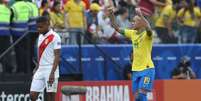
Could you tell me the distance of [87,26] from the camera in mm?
21266

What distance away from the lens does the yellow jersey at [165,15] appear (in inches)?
869

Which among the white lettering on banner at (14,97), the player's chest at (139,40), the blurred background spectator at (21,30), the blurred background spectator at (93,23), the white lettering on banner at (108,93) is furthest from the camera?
the blurred background spectator at (93,23)

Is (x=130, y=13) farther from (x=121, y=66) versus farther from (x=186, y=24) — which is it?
(x=121, y=66)

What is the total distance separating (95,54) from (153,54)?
1722mm

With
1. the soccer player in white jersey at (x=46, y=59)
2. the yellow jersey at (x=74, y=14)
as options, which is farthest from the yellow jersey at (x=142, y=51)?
the yellow jersey at (x=74, y=14)

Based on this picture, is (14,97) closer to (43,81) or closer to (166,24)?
(43,81)

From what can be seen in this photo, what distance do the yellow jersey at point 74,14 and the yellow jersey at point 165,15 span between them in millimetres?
2326

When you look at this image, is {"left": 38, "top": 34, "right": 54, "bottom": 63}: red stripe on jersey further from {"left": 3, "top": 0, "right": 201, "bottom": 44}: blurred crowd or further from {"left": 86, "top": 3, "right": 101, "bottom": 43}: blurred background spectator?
{"left": 86, "top": 3, "right": 101, "bottom": 43}: blurred background spectator

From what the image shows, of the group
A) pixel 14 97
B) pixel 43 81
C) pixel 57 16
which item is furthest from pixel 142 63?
pixel 57 16

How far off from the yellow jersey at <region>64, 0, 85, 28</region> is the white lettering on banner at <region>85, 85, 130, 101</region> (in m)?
3.25

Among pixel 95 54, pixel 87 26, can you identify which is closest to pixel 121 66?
pixel 95 54

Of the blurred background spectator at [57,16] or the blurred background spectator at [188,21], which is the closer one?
the blurred background spectator at [57,16]

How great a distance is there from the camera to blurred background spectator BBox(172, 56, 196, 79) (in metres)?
19.8

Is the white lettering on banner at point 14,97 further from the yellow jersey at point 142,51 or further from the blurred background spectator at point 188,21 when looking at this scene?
the blurred background spectator at point 188,21
